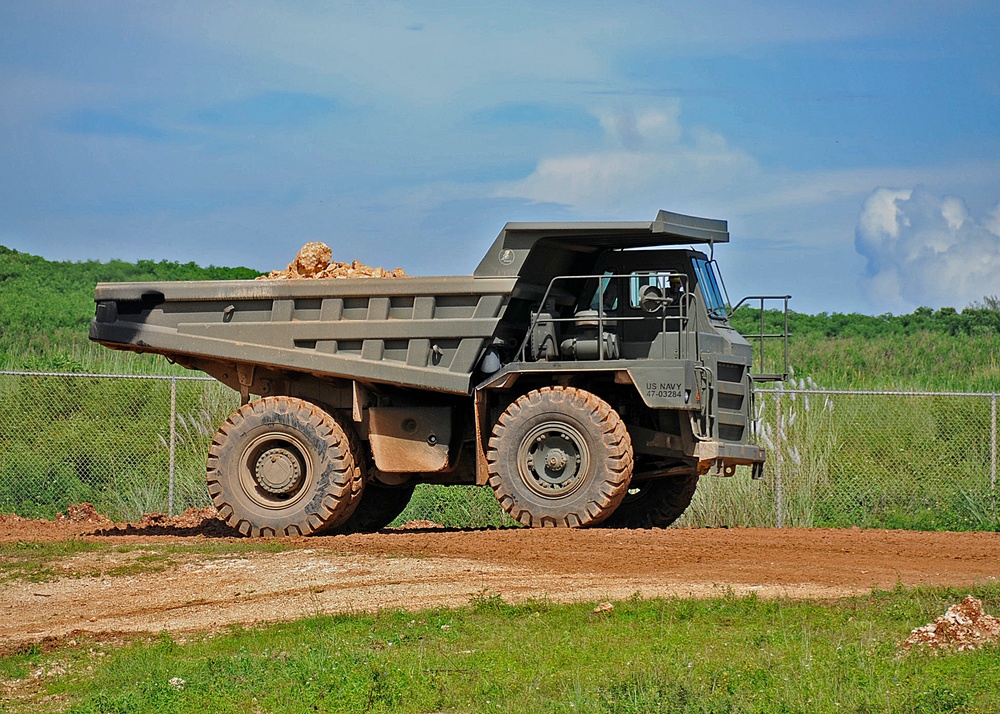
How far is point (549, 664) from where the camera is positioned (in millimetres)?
8320

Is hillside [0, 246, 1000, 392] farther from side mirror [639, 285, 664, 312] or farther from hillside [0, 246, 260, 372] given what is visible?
side mirror [639, 285, 664, 312]

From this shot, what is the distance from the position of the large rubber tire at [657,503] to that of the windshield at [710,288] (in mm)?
2074

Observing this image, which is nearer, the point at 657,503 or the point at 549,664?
the point at 549,664

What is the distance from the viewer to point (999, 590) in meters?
10.1

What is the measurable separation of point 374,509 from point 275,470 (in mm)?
2209

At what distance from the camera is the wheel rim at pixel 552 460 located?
13.9 meters

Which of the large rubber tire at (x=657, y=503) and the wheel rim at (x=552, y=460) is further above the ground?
the wheel rim at (x=552, y=460)

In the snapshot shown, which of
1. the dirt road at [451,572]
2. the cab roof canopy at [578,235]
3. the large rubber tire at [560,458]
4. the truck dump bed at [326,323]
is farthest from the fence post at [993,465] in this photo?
the truck dump bed at [326,323]

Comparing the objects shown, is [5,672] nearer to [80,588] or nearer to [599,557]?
[80,588]

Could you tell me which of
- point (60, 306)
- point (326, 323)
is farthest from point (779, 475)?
point (60, 306)

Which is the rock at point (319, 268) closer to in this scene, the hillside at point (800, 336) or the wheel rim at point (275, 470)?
the wheel rim at point (275, 470)

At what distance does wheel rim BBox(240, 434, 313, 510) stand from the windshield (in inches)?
187

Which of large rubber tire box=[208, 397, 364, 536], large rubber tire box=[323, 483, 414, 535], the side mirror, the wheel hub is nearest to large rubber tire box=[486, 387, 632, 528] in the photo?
the side mirror

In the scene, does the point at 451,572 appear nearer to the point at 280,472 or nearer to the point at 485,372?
the point at 485,372
